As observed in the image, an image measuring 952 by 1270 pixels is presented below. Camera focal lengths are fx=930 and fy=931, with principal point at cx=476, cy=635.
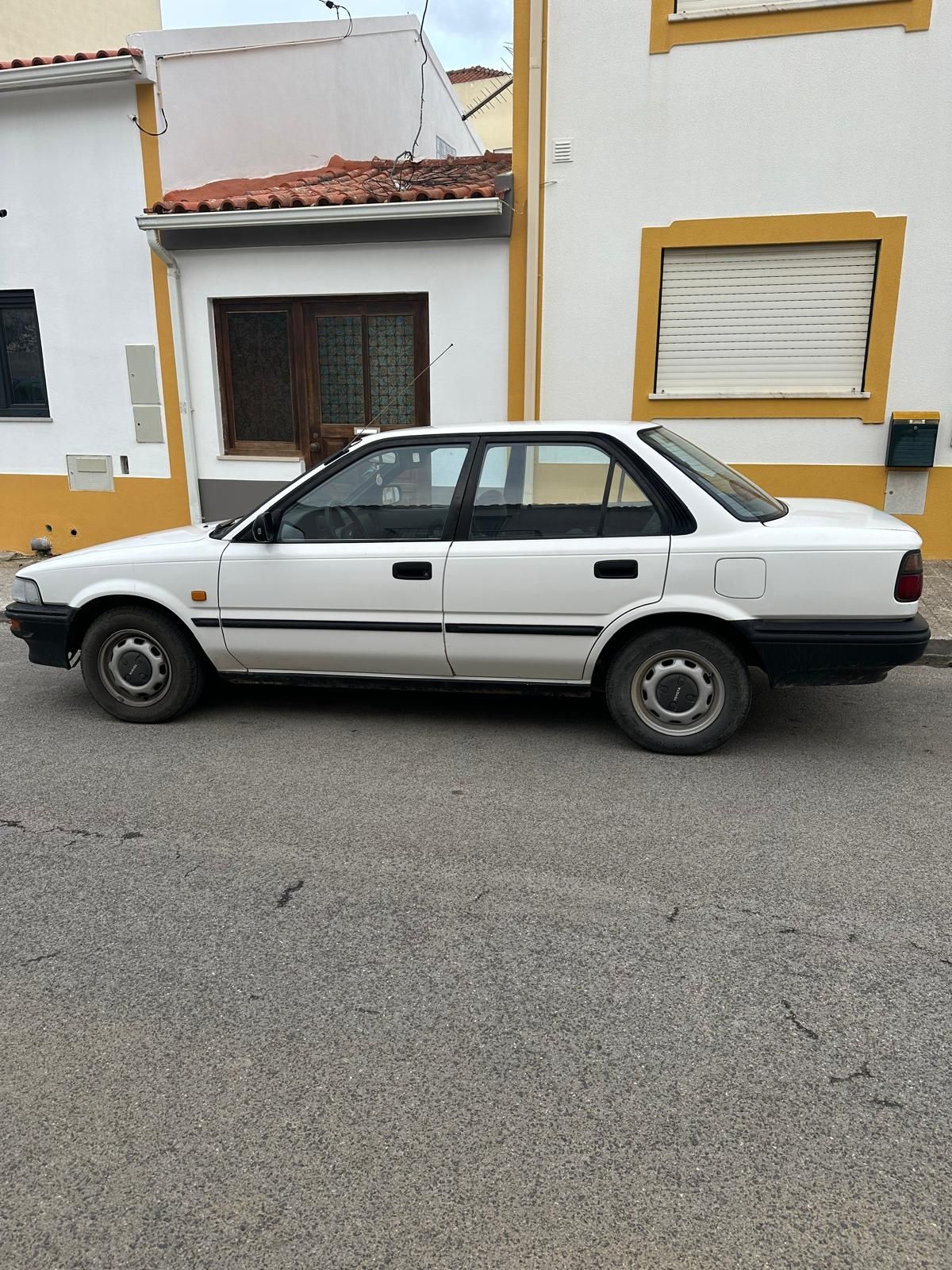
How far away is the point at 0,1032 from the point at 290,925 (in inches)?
36.1

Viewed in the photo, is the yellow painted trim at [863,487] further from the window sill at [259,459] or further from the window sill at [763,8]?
the window sill at [259,459]

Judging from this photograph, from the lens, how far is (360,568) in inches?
191

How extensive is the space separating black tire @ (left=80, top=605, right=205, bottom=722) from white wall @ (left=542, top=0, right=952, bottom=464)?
5152 millimetres

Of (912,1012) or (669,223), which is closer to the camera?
(912,1012)

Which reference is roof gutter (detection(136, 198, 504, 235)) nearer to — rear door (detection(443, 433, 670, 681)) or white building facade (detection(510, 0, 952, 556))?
white building facade (detection(510, 0, 952, 556))

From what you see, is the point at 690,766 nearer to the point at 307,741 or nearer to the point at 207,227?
the point at 307,741

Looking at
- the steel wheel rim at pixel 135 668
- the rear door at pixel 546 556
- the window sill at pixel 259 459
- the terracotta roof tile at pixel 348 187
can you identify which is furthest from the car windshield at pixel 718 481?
the window sill at pixel 259 459

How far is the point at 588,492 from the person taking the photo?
4680 mm

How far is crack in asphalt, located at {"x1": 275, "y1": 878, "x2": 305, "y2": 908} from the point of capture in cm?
337

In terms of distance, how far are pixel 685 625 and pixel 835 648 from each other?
70cm

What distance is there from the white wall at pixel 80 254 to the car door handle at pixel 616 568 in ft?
23.0

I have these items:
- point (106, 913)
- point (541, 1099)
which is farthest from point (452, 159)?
point (541, 1099)

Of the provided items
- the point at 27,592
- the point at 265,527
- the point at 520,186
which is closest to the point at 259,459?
the point at 520,186

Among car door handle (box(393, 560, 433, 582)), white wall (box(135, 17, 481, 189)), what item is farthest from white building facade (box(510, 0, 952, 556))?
car door handle (box(393, 560, 433, 582))
